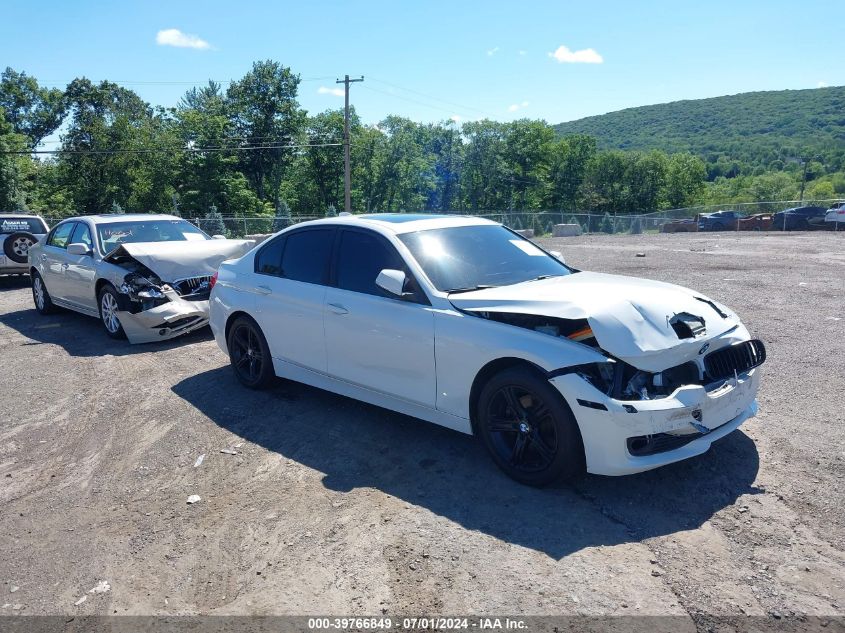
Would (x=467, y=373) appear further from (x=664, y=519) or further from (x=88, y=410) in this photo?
(x=88, y=410)

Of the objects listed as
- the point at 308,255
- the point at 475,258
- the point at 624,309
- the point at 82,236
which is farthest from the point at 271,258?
the point at 82,236

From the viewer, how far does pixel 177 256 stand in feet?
27.6

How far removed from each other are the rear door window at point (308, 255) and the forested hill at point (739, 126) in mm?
131661

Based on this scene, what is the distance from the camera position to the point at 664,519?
347cm

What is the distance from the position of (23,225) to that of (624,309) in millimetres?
15969

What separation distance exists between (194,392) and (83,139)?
65648mm

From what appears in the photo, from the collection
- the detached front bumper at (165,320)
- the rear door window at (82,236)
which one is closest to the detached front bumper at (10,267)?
the rear door window at (82,236)

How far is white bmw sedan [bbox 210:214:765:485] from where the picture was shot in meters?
3.55

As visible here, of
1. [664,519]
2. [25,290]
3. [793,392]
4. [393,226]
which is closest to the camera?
[664,519]

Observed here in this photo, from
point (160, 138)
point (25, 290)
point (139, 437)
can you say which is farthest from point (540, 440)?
point (160, 138)

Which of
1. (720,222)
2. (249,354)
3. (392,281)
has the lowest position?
(249,354)

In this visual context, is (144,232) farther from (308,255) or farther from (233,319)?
(308,255)

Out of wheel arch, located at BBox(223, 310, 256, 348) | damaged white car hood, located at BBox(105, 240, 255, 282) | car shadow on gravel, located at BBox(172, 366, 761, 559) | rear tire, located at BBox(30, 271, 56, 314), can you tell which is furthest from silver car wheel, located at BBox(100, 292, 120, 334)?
car shadow on gravel, located at BBox(172, 366, 761, 559)

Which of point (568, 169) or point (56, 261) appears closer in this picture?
point (56, 261)
